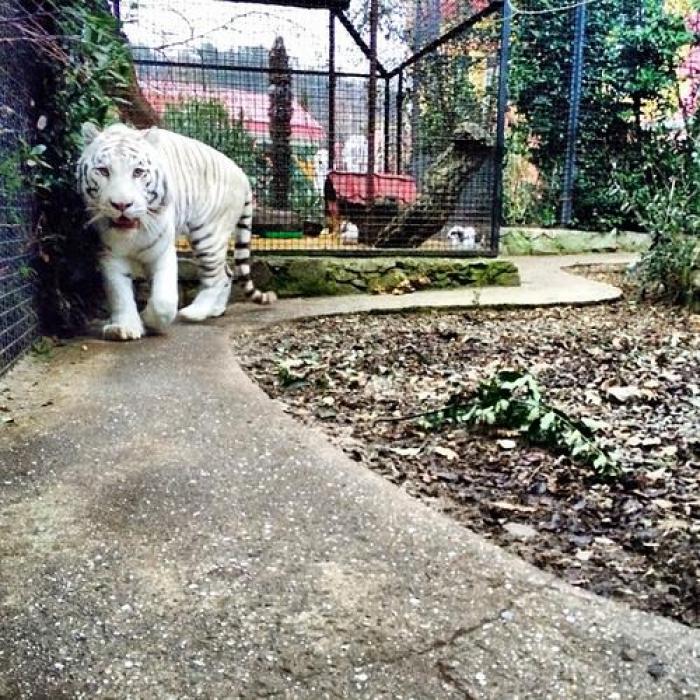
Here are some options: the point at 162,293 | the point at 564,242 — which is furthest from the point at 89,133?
the point at 564,242

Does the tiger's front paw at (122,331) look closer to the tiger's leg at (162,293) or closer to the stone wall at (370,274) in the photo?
the tiger's leg at (162,293)

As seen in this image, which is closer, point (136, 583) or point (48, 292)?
point (136, 583)

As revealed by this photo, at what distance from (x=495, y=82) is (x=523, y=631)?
481cm

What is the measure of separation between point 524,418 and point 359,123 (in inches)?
139

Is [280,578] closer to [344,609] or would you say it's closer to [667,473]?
[344,609]

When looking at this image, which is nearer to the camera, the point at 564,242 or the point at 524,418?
the point at 524,418

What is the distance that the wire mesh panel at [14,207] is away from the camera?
2574 mm

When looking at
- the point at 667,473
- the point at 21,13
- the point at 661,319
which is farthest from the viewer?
the point at 661,319

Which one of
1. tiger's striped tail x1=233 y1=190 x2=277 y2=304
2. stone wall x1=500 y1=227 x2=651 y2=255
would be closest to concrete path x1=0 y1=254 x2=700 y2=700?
tiger's striped tail x1=233 y1=190 x2=277 y2=304

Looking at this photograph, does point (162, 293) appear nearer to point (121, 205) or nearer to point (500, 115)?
point (121, 205)

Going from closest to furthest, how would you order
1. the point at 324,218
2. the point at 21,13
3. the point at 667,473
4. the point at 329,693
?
the point at 329,693, the point at 667,473, the point at 21,13, the point at 324,218

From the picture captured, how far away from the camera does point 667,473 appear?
79.7 inches

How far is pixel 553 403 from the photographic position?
2.67 metres

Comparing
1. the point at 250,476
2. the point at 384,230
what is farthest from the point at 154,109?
the point at 250,476
